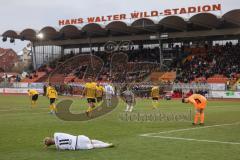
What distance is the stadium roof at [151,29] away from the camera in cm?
6419

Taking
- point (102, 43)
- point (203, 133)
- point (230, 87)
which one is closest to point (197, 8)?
point (230, 87)

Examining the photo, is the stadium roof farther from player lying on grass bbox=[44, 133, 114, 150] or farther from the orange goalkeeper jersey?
player lying on grass bbox=[44, 133, 114, 150]

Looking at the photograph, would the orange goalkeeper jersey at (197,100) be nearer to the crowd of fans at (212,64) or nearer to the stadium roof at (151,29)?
the crowd of fans at (212,64)

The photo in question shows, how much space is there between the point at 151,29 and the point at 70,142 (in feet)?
193

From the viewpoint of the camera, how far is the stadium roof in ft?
211

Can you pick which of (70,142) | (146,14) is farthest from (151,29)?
(70,142)

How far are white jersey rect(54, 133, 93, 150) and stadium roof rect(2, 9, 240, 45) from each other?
49432 millimetres

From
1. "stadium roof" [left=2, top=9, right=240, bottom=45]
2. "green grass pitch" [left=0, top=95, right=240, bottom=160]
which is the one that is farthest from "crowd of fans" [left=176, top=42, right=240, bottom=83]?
"green grass pitch" [left=0, top=95, right=240, bottom=160]

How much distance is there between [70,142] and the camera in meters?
12.7

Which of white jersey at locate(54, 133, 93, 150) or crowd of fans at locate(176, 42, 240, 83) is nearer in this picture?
white jersey at locate(54, 133, 93, 150)

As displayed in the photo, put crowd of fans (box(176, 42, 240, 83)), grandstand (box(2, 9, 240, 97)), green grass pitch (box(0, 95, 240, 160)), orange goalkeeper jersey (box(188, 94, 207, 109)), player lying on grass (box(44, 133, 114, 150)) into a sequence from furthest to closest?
crowd of fans (box(176, 42, 240, 83)) → grandstand (box(2, 9, 240, 97)) → orange goalkeeper jersey (box(188, 94, 207, 109)) → player lying on grass (box(44, 133, 114, 150)) → green grass pitch (box(0, 95, 240, 160))

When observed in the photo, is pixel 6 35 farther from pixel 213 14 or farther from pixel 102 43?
pixel 213 14

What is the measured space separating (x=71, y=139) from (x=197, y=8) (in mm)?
55625

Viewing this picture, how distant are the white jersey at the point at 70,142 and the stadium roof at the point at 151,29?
49.4 meters
